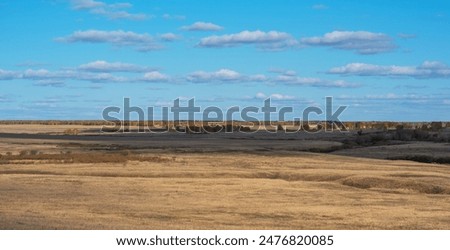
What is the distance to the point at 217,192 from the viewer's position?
28.3m

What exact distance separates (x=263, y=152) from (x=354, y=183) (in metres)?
22.8

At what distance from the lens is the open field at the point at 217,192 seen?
2030 cm

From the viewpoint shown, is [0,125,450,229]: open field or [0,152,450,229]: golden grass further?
[0,125,450,229]: open field

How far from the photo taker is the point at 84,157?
45.7m

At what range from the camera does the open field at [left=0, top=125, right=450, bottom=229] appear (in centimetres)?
2030

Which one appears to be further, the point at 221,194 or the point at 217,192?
the point at 217,192

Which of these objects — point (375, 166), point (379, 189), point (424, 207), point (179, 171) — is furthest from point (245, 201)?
point (375, 166)

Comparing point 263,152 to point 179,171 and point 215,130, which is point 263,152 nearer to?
point 179,171

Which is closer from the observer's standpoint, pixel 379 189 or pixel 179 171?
pixel 379 189

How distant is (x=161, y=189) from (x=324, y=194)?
20.7 feet

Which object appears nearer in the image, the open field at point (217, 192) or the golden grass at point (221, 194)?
the golden grass at point (221, 194)
